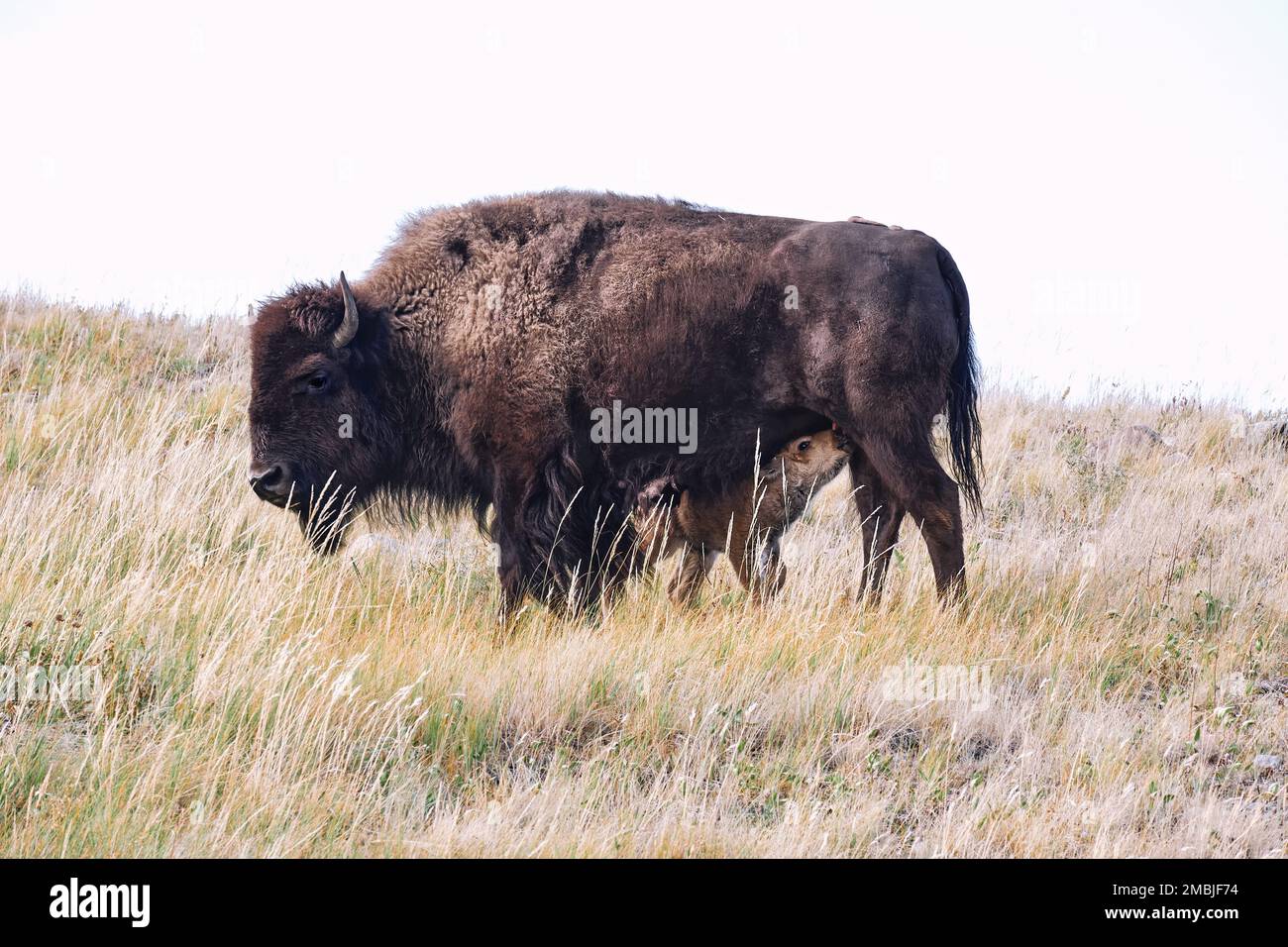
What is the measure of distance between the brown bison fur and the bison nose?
6.20 ft

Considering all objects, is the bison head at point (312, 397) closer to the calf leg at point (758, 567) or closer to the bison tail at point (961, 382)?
the calf leg at point (758, 567)

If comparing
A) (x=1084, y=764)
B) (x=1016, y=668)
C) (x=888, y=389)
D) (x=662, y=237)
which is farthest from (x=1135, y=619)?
(x=662, y=237)

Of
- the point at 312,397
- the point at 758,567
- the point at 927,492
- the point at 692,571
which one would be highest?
the point at 312,397

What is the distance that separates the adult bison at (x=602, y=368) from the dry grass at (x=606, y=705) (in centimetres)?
44

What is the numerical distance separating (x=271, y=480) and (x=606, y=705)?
2723 mm

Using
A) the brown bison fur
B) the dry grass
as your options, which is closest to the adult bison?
the brown bison fur

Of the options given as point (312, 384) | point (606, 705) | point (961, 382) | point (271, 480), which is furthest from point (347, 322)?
point (961, 382)

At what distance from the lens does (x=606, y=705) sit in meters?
4.32

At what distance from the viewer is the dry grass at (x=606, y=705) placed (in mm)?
3344

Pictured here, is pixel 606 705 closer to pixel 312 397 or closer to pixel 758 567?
pixel 758 567

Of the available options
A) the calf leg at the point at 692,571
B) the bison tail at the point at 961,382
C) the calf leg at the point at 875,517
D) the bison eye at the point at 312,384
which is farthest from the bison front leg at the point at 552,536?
the bison tail at the point at 961,382

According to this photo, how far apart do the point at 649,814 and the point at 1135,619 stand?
3.65 metres
